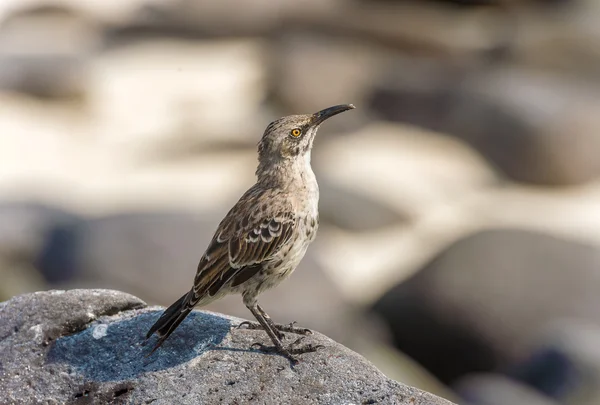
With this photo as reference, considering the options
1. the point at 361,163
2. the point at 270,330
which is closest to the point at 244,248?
the point at 270,330

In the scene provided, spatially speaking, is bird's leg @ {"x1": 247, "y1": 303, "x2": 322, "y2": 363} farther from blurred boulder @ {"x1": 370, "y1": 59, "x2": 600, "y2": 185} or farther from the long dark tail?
blurred boulder @ {"x1": 370, "y1": 59, "x2": 600, "y2": 185}

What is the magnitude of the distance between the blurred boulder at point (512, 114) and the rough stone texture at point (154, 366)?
580 inches

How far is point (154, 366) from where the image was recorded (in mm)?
6312

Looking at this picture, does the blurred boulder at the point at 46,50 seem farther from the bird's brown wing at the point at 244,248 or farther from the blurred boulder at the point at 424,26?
the bird's brown wing at the point at 244,248

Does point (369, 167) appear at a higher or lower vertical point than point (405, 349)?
higher

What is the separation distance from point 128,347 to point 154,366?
13.4 inches

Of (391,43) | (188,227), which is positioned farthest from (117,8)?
(188,227)

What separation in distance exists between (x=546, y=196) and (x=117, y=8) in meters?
18.6

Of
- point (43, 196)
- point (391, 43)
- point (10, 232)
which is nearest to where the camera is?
point (10, 232)

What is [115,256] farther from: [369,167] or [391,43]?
[391,43]

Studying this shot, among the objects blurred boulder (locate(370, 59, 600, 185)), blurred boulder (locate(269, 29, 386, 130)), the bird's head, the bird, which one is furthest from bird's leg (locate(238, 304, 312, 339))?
blurred boulder (locate(269, 29, 386, 130))

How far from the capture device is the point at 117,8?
108 ft

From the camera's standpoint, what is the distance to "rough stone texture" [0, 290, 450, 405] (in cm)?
607

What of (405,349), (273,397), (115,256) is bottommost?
(405,349)
